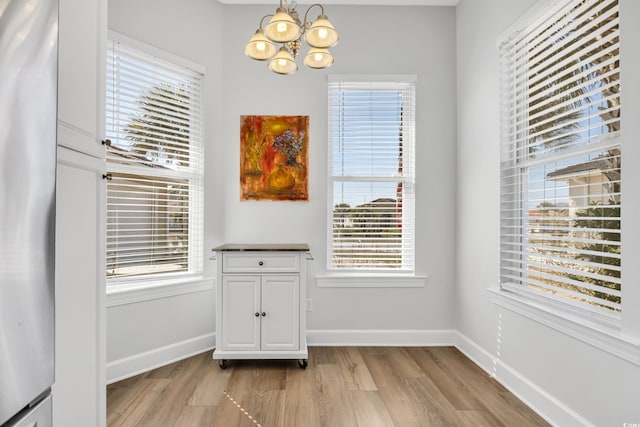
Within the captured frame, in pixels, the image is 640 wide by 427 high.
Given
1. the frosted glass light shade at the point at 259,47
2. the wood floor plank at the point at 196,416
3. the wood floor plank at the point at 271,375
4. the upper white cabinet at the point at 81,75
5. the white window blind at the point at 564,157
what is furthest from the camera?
the wood floor plank at the point at 271,375

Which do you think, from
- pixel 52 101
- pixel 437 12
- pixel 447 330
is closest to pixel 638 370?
pixel 447 330

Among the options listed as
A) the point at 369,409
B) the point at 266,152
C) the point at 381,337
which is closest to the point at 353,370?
the point at 369,409

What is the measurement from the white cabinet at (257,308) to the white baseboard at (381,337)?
52 cm

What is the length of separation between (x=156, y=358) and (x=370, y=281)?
1801mm

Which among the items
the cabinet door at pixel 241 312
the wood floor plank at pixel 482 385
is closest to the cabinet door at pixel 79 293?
the cabinet door at pixel 241 312

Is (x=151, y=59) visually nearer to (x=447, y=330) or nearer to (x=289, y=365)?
(x=289, y=365)

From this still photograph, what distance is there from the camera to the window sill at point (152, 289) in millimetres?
2406

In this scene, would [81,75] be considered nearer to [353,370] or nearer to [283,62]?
[283,62]

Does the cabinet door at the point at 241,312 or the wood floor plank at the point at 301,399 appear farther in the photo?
the cabinet door at the point at 241,312

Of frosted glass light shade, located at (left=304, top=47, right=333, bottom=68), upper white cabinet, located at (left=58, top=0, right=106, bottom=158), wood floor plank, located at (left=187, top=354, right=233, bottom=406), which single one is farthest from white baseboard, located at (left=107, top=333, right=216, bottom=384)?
frosted glass light shade, located at (left=304, top=47, right=333, bottom=68)

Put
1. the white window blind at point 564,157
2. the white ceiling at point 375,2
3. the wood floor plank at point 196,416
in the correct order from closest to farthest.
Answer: the white window blind at point 564,157 < the wood floor plank at point 196,416 < the white ceiling at point 375,2

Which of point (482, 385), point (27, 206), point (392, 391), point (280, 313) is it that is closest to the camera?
point (27, 206)

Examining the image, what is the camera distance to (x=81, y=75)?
1246 mm

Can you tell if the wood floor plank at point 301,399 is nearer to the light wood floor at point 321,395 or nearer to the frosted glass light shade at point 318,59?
the light wood floor at point 321,395
